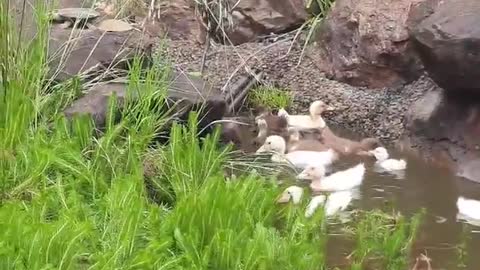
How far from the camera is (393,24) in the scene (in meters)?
8.20

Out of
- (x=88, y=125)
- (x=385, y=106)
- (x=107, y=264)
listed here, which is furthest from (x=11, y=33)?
(x=385, y=106)

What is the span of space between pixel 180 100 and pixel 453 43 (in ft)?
6.16

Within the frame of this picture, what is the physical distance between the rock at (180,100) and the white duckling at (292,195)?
123 centimetres

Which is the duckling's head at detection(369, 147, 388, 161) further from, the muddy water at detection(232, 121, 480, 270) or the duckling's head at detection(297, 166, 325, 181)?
the duckling's head at detection(297, 166, 325, 181)

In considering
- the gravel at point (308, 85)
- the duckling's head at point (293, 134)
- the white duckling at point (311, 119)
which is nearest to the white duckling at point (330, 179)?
the duckling's head at point (293, 134)

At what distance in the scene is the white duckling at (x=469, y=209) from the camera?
5.29m

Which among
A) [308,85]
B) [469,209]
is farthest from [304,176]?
[308,85]

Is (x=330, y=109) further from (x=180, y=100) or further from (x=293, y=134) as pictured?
(x=180, y=100)

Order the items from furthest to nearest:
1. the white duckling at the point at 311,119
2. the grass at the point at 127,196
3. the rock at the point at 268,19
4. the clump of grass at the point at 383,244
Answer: the rock at the point at 268,19 → the white duckling at the point at 311,119 → the clump of grass at the point at 383,244 → the grass at the point at 127,196

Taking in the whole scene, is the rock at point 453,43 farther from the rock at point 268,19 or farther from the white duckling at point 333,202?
the rock at point 268,19

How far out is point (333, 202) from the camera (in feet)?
17.6

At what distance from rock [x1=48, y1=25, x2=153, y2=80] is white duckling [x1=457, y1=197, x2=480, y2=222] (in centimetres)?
248

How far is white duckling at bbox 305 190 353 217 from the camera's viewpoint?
15.7 feet

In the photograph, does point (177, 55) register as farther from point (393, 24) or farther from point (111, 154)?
point (111, 154)
